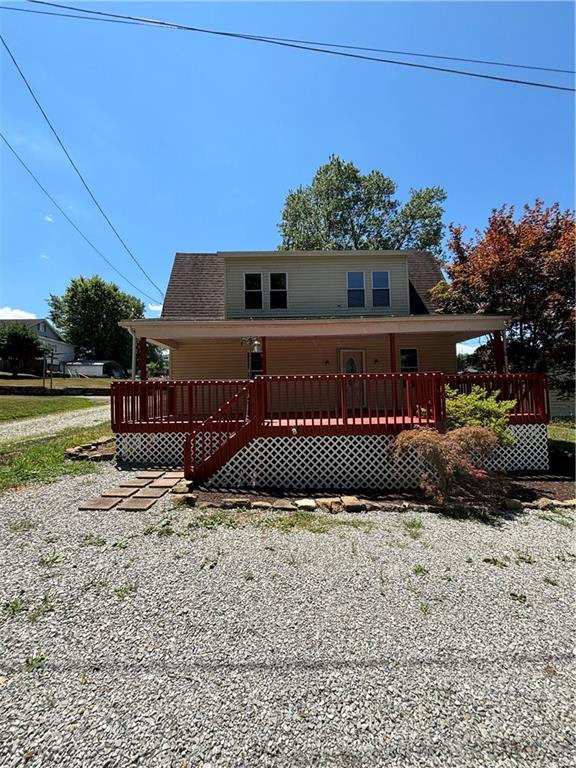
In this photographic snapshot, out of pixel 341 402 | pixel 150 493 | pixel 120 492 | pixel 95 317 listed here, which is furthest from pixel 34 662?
pixel 95 317

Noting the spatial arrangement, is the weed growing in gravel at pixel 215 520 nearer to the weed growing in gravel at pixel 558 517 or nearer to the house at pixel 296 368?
the house at pixel 296 368

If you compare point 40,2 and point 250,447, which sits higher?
point 40,2

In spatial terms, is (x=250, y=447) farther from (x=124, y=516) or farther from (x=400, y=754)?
(x=400, y=754)

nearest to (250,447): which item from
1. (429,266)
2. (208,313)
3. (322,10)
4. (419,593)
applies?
(419,593)

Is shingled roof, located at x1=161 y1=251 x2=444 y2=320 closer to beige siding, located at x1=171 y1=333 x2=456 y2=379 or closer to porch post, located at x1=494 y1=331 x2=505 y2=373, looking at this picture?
beige siding, located at x1=171 y1=333 x2=456 y2=379

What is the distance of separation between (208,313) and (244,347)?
1822 mm

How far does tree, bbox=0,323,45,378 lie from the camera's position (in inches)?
1355

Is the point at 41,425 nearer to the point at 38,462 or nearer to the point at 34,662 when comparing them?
the point at 38,462

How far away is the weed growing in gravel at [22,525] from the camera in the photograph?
4.46m

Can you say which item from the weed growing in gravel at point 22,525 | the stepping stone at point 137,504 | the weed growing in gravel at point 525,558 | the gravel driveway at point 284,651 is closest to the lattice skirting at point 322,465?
the stepping stone at point 137,504

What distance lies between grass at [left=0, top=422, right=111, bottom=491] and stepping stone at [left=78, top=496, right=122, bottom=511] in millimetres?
1701

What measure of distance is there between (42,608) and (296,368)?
10.0 metres

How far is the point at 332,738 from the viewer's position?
1863 mm

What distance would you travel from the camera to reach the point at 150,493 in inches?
229
